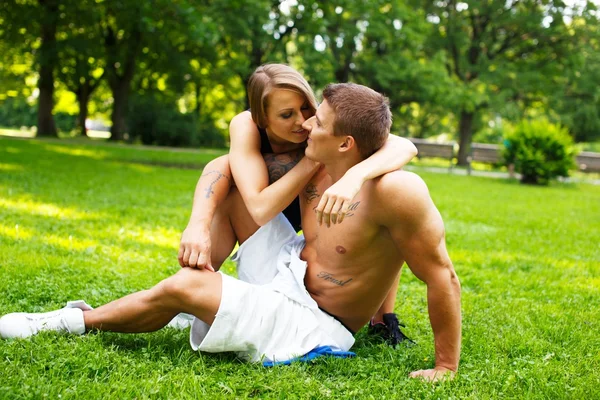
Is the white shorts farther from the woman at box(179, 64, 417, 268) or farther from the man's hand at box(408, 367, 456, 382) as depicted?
the man's hand at box(408, 367, 456, 382)

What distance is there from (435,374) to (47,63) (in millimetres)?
23871

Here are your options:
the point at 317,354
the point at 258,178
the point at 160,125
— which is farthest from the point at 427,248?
the point at 160,125

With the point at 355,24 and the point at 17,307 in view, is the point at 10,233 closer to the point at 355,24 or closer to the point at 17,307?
the point at 17,307

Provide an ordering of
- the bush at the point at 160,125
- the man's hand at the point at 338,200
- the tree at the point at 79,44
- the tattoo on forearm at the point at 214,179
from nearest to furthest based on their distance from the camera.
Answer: the man's hand at the point at 338,200 → the tattoo on forearm at the point at 214,179 → the tree at the point at 79,44 → the bush at the point at 160,125

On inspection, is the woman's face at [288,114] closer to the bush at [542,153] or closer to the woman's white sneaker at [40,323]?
the woman's white sneaker at [40,323]

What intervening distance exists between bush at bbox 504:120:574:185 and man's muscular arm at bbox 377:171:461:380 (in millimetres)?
16396

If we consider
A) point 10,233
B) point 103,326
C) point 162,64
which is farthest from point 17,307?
point 162,64

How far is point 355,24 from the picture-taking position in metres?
24.6

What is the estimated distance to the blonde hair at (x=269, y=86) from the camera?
3395 millimetres

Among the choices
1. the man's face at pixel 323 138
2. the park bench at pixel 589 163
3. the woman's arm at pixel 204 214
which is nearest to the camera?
the man's face at pixel 323 138

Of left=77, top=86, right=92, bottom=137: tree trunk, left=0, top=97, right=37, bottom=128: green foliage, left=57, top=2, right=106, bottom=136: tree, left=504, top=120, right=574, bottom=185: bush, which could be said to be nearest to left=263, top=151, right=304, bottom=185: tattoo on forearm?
left=504, top=120, right=574, bottom=185: bush

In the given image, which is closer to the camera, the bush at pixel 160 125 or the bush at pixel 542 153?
the bush at pixel 542 153

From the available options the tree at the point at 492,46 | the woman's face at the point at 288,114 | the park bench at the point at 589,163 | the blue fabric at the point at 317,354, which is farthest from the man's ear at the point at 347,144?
the tree at the point at 492,46

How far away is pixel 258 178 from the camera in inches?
137
